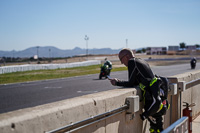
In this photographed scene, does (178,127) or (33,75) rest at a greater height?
(178,127)

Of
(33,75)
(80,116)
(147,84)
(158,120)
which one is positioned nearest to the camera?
(80,116)

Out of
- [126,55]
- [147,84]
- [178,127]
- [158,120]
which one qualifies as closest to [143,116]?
[158,120]

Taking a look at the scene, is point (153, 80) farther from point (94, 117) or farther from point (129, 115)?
point (94, 117)

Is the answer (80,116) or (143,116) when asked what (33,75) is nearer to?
(143,116)

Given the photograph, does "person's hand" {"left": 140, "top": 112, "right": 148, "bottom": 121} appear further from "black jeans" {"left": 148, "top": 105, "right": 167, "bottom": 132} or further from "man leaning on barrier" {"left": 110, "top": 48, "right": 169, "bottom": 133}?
"black jeans" {"left": 148, "top": 105, "right": 167, "bottom": 132}

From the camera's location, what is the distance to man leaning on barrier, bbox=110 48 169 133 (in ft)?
15.7

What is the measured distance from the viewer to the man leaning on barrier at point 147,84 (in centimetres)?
477

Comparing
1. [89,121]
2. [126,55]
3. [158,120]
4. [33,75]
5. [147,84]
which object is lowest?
[33,75]

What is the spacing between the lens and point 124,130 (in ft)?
15.4

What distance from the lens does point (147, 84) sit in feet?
16.0

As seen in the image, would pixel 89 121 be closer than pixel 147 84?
Yes

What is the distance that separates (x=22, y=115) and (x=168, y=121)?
449 cm

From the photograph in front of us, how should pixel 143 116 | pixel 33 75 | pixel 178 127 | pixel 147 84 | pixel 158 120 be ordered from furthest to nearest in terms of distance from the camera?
pixel 33 75 → pixel 158 120 → pixel 143 116 → pixel 147 84 → pixel 178 127

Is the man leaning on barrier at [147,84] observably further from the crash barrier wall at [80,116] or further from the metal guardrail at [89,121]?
the metal guardrail at [89,121]
